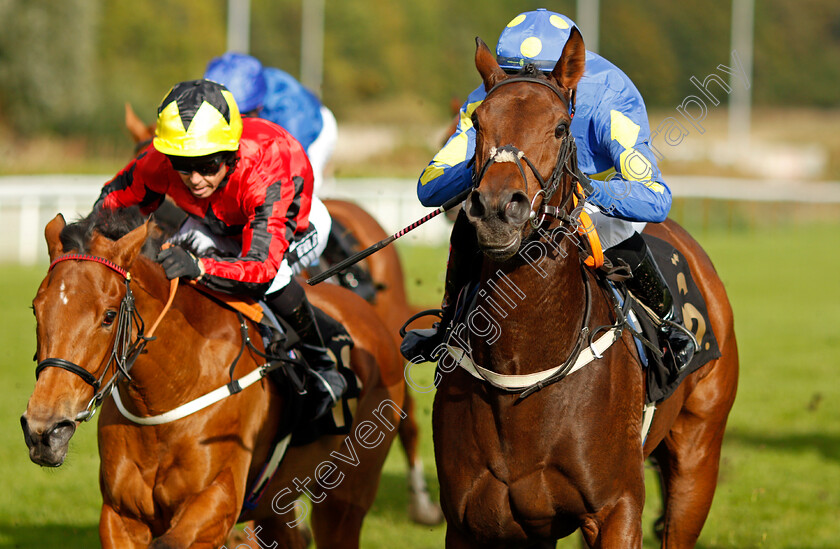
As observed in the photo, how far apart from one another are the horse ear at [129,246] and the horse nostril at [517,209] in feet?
4.38

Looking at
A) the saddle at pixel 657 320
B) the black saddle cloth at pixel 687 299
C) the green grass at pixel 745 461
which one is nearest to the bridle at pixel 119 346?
the green grass at pixel 745 461

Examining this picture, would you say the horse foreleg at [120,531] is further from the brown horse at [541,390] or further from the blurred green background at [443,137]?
the brown horse at [541,390]

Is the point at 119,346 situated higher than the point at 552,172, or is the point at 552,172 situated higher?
the point at 552,172

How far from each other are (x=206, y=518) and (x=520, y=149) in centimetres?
167

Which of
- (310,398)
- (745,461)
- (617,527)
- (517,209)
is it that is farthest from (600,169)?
(745,461)

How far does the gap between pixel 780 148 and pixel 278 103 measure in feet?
133

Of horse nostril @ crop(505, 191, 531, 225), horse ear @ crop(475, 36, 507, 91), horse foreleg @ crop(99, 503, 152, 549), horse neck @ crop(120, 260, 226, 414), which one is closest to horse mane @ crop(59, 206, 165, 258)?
horse neck @ crop(120, 260, 226, 414)

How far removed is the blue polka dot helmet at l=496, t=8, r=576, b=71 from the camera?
3.30 metres

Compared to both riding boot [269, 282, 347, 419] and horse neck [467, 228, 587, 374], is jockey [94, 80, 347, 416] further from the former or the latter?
horse neck [467, 228, 587, 374]

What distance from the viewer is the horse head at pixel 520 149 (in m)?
2.58

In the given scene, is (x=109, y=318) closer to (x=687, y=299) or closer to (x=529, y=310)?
(x=529, y=310)

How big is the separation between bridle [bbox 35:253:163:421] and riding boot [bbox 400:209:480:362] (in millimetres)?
919

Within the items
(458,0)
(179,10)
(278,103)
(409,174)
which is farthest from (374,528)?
(458,0)

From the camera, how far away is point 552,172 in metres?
2.83
